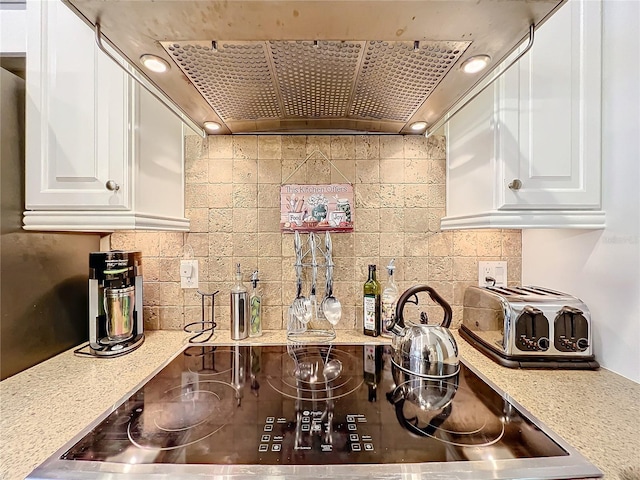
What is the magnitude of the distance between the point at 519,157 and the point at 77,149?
4.38 ft

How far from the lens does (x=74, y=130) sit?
902 mm

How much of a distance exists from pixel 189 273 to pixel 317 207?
601 mm

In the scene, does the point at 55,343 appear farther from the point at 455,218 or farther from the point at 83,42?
the point at 455,218

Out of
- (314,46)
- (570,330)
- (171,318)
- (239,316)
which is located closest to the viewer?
(314,46)

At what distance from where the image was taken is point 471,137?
1.03 meters

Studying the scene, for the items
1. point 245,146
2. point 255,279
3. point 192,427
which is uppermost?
point 245,146

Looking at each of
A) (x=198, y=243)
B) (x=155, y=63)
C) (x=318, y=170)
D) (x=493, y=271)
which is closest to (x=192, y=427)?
(x=198, y=243)

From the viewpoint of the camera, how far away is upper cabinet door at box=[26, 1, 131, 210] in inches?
35.2

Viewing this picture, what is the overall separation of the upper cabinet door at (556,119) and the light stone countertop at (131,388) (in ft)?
1.67

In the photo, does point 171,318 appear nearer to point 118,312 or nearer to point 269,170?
point 118,312

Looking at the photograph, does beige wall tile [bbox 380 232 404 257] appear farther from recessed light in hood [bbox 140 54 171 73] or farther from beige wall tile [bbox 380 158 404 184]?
recessed light in hood [bbox 140 54 171 73]

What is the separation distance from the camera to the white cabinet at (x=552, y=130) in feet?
2.91

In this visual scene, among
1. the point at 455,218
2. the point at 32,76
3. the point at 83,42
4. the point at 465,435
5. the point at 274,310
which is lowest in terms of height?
the point at 465,435

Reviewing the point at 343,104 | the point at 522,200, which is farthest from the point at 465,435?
the point at 343,104
